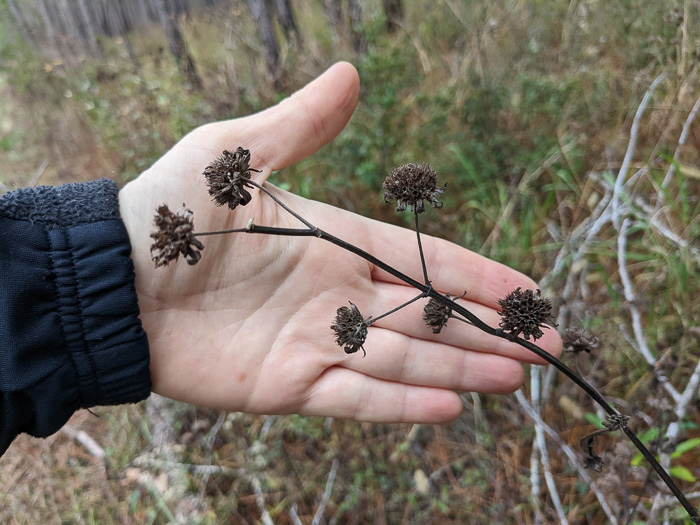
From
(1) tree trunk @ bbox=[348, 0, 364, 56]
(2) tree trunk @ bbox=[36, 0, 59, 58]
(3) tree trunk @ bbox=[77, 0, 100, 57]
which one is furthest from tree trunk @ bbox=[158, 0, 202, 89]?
(1) tree trunk @ bbox=[348, 0, 364, 56]

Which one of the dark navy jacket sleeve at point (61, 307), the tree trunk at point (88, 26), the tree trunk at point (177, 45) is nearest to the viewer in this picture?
the dark navy jacket sleeve at point (61, 307)

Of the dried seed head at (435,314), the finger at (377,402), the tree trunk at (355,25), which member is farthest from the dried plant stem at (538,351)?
the tree trunk at (355,25)

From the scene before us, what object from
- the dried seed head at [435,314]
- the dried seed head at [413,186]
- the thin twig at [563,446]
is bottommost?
the thin twig at [563,446]

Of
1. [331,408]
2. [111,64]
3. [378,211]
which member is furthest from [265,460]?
[111,64]

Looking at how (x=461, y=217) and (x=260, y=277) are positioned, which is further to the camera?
(x=461, y=217)

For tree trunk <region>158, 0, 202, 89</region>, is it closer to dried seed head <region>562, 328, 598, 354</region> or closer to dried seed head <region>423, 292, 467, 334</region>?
dried seed head <region>423, 292, 467, 334</region>

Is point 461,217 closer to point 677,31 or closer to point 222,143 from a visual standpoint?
point 677,31

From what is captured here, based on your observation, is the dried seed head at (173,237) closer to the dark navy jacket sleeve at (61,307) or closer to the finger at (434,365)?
the dark navy jacket sleeve at (61,307)
